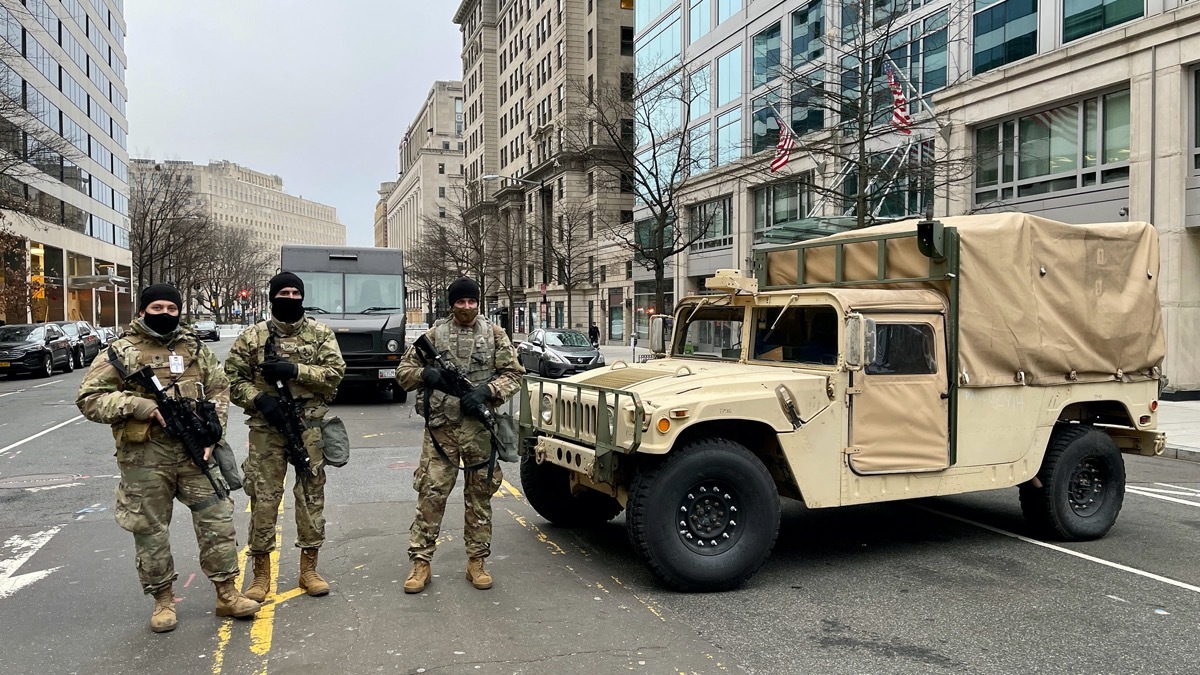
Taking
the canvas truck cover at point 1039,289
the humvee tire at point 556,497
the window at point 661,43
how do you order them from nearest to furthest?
the canvas truck cover at point 1039,289
the humvee tire at point 556,497
the window at point 661,43

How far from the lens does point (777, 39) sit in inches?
1225

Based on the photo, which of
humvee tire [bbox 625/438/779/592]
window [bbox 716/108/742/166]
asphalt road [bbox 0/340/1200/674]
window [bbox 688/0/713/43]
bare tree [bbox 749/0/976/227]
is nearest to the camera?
asphalt road [bbox 0/340/1200/674]

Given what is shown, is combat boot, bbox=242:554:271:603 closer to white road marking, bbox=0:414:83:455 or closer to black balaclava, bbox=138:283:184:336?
black balaclava, bbox=138:283:184:336

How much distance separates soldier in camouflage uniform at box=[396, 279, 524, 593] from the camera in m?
5.45

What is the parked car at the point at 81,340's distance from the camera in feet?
96.7

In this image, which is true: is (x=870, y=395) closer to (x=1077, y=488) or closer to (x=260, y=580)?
(x=1077, y=488)

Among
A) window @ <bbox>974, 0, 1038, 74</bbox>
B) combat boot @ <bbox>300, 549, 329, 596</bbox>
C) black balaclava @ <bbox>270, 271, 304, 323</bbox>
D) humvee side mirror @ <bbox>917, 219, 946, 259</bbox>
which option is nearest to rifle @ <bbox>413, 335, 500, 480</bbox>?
black balaclava @ <bbox>270, 271, 304, 323</bbox>

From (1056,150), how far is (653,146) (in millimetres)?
10752

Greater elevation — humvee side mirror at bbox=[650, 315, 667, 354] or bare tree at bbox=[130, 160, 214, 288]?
bare tree at bbox=[130, 160, 214, 288]

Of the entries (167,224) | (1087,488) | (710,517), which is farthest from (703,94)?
(167,224)

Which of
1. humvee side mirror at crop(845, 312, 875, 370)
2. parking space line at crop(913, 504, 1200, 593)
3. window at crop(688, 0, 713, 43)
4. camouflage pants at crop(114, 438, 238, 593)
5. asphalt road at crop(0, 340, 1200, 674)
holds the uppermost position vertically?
window at crop(688, 0, 713, 43)

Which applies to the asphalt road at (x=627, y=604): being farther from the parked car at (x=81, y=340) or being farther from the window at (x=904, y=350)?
the parked car at (x=81, y=340)

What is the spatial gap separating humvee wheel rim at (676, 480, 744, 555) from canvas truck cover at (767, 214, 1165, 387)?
6.67 feet

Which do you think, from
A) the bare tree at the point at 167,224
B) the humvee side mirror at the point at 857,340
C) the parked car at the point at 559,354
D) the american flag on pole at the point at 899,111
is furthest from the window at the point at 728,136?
the bare tree at the point at 167,224
